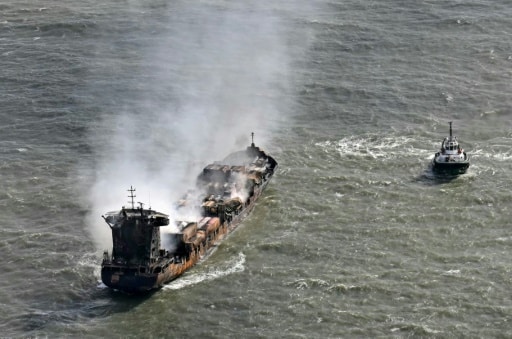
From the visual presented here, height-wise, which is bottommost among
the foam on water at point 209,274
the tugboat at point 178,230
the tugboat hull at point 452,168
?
the foam on water at point 209,274

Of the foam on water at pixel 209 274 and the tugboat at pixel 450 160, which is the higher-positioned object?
the tugboat at pixel 450 160

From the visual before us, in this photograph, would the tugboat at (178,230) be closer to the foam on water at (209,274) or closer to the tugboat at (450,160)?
the foam on water at (209,274)

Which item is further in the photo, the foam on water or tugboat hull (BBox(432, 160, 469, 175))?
tugboat hull (BBox(432, 160, 469, 175))

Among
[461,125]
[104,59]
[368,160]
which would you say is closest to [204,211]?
[368,160]

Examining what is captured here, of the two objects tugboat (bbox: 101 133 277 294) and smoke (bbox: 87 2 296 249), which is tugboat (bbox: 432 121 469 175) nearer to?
tugboat (bbox: 101 133 277 294)

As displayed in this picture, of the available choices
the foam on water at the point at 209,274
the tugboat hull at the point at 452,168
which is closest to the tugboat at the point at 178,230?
the foam on water at the point at 209,274

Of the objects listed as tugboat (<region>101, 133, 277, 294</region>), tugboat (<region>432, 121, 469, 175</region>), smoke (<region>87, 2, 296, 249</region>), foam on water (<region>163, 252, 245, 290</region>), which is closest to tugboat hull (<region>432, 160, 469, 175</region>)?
tugboat (<region>432, 121, 469, 175</region>)
